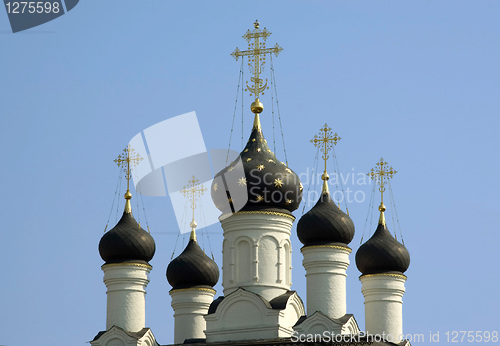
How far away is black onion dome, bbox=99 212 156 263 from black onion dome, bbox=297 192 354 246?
141 inches

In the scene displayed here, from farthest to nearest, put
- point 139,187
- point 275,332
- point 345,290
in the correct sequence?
1. point 139,187
2. point 345,290
3. point 275,332

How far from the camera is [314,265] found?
3109cm

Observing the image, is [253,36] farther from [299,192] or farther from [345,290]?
[345,290]

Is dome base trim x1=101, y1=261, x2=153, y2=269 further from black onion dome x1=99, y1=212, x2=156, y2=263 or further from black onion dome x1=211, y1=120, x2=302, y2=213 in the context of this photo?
black onion dome x1=211, y1=120, x2=302, y2=213

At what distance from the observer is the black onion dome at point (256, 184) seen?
99.9 feet

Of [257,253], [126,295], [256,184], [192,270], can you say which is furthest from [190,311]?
[256,184]

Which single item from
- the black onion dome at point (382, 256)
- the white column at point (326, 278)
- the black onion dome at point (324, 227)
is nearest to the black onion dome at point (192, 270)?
the black onion dome at point (382, 256)

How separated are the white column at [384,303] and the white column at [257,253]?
3599mm

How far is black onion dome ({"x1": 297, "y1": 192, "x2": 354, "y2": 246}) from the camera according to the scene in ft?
103

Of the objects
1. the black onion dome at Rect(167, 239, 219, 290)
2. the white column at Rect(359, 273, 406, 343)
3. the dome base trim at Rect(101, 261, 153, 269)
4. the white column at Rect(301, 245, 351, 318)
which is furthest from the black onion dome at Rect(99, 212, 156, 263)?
the white column at Rect(359, 273, 406, 343)

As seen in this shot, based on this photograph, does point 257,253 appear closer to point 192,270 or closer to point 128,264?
point 128,264

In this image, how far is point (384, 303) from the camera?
33344mm

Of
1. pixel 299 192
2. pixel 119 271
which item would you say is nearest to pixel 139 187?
pixel 119 271

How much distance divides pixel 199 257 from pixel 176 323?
173cm
